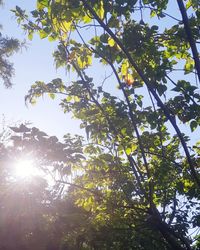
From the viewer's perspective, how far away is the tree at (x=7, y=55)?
45.5 feet

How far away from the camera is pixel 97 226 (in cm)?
429

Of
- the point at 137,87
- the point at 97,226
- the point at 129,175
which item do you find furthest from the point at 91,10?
the point at 97,226

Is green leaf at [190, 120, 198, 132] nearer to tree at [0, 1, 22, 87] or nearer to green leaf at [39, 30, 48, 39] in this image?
green leaf at [39, 30, 48, 39]

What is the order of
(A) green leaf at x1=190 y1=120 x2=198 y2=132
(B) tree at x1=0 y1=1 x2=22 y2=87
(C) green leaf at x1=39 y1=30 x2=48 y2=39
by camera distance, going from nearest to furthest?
(A) green leaf at x1=190 y1=120 x2=198 y2=132 < (C) green leaf at x1=39 y1=30 x2=48 y2=39 < (B) tree at x1=0 y1=1 x2=22 y2=87

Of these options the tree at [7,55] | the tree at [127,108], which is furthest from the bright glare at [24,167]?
the tree at [7,55]

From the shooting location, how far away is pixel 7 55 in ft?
47.0

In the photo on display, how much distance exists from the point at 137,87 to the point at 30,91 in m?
1.45

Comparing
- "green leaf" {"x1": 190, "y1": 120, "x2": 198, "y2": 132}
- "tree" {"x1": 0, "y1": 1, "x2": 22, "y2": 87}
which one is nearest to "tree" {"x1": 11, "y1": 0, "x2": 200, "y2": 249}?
"green leaf" {"x1": 190, "y1": 120, "x2": 198, "y2": 132}

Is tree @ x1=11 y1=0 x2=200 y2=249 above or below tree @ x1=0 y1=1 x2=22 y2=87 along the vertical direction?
below

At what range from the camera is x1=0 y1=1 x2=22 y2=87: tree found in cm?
1387

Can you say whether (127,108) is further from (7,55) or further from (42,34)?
(7,55)

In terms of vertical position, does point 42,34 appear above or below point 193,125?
above

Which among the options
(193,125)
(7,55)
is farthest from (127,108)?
(7,55)

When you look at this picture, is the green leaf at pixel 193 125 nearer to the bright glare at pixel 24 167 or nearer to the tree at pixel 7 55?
the bright glare at pixel 24 167
